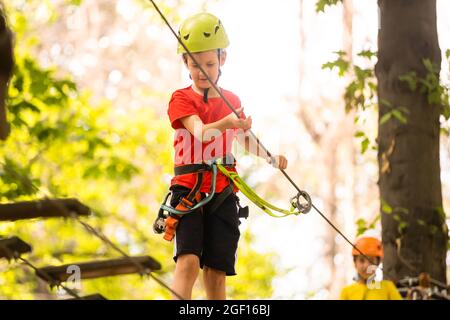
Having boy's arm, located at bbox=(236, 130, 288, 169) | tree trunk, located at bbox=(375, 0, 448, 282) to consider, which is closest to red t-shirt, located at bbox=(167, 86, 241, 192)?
boy's arm, located at bbox=(236, 130, 288, 169)

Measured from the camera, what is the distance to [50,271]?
18.7 feet

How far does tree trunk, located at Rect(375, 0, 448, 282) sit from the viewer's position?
8461 millimetres

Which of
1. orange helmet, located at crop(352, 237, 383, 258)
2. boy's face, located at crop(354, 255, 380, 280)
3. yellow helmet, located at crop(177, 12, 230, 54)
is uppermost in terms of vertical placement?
yellow helmet, located at crop(177, 12, 230, 54)

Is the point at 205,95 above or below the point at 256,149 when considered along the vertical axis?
above

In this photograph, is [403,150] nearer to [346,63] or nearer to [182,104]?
[346,63]

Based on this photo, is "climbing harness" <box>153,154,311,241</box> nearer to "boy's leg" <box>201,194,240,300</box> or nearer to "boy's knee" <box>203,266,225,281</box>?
"boy's leg" <box>201,194,240,300</box>

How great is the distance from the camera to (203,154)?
599 cm

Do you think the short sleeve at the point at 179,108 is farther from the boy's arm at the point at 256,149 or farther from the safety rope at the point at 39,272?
the safety rope at the point at 39,272

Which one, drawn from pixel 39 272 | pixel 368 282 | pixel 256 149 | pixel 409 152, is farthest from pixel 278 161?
pixel 409 152

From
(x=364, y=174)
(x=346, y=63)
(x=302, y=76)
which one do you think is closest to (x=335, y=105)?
(x=302, y=76)

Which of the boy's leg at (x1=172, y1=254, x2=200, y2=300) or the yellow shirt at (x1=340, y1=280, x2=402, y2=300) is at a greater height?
the yellow shirt at (x1=340, y1=280, x2=402, y2=300)

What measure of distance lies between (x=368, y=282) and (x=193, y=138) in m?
2.43

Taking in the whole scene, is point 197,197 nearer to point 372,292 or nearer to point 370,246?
point 372,292

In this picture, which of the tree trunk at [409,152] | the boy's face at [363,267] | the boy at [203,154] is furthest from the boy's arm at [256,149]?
the tree trunk at [409,152]
